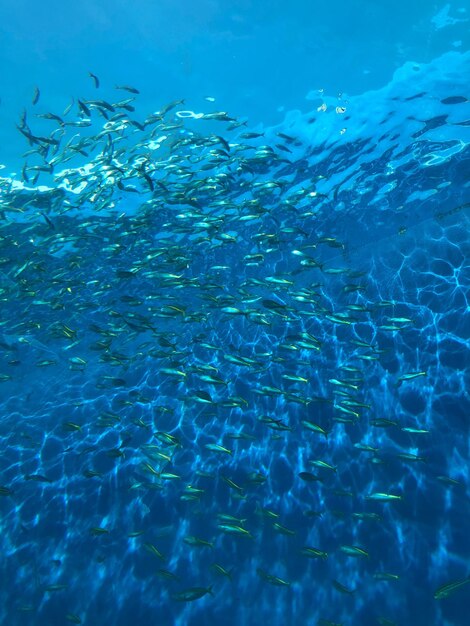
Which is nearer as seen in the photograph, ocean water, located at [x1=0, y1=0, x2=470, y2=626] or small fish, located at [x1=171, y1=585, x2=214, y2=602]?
small fish, located at [x1=171, y1=585, x2=214, y2=602]

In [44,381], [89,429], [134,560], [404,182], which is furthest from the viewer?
[44,381]

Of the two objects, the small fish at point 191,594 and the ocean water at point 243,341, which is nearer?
the small fish at point 191,594

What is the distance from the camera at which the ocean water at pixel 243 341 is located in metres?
8.45

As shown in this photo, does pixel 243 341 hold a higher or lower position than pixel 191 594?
higher

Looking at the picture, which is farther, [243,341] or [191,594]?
[243,341]

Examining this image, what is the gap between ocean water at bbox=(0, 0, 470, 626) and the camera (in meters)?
8.45

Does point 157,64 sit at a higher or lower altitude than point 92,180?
higher

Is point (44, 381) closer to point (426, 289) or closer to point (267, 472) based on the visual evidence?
point (267, 472)

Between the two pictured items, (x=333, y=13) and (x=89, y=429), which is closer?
(x=333, y=13)

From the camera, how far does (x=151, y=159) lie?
1238cm

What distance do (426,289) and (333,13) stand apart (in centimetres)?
946

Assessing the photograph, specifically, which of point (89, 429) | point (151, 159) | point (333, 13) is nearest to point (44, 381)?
point (89, 429)

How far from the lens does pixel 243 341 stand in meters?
15.9

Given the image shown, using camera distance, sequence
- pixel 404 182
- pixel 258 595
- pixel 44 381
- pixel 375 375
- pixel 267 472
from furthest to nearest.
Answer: pixel 44 381, pixel 404 182, pixel 375 375, pixel 267 472, pixel 258 595
